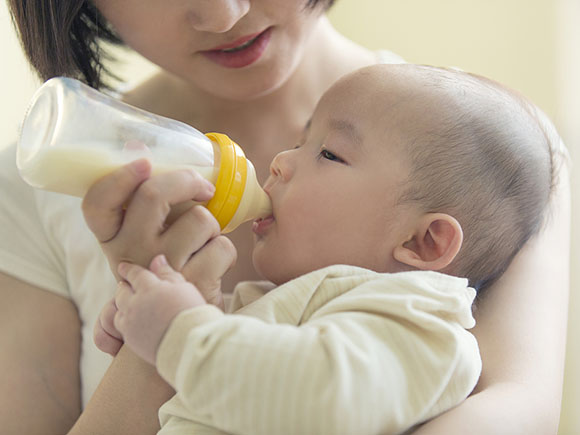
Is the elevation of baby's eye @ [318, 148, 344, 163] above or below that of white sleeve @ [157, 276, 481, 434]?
above

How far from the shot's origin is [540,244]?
3.89ft

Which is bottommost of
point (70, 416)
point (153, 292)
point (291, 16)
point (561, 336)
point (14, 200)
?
point (70, 416)

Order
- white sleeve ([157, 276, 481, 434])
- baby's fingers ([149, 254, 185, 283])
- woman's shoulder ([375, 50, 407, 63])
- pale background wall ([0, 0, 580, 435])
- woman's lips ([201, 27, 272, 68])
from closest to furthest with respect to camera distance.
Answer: white sleeve ([157, 276, 481, 434]) < baby's fingers ([149, 254, 185, 283]) < woman's lips ([201, 27, 272, 68]) < woman's shoulder ([375, 50, 407, 63]) < pale background wall ([0, 0, 580, 435])

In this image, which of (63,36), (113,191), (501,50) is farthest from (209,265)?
(501,50)

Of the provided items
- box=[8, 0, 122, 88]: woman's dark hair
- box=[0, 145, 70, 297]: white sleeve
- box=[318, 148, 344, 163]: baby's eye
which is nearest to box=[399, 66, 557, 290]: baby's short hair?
box=[318, 148, 344, 163]: baby's eye

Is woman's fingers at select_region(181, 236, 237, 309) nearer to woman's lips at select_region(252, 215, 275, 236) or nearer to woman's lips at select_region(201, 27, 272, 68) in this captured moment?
woman's lips at select_region(252, 215, 275, 236)

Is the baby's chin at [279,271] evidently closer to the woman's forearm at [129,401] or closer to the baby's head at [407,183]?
the baby's head at [407,183]

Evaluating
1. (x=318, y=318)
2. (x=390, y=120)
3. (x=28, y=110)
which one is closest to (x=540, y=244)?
(x=390, y=120)

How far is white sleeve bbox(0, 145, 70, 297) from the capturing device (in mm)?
1340

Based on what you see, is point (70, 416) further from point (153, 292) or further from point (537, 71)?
point (537, 71)

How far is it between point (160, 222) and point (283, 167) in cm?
27

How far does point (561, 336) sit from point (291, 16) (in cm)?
71

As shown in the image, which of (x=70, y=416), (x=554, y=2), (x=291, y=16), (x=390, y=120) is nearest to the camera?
(x=390, y=120)

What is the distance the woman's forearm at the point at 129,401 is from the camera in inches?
39.1
